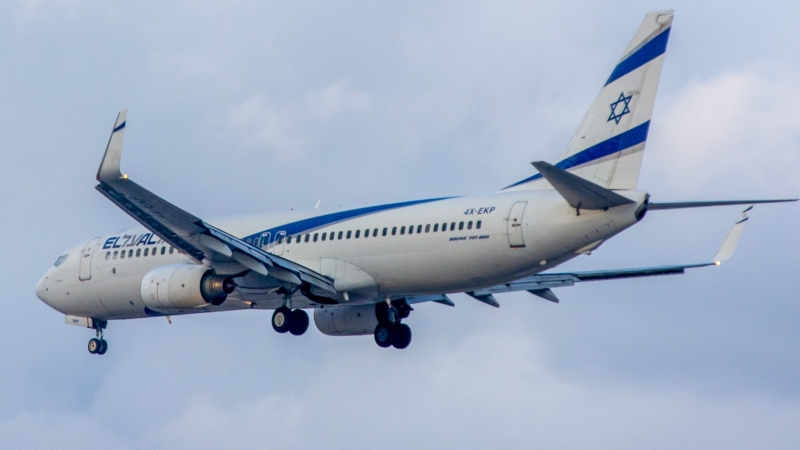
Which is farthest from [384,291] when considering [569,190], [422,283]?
[569,190]

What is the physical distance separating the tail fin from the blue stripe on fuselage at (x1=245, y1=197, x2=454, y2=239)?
477cm

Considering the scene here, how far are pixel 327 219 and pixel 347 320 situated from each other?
5.07 metres

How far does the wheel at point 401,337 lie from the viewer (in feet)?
136

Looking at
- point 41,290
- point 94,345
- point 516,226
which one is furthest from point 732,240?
point 41,290

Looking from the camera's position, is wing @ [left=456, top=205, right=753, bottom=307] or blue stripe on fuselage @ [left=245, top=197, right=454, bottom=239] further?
wing @ [left=456, top=205, right=753, bottom=307]

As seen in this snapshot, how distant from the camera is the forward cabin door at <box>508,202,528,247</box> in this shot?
112 ft

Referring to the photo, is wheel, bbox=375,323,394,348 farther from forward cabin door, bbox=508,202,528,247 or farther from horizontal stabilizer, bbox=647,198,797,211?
horizontal stabilizer, bbox=647,198,797,211

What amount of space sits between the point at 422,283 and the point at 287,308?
5085mm

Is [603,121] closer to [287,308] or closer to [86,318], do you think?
[287,308]

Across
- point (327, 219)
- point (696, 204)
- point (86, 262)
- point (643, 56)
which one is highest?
point (643, 56)

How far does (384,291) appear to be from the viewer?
124ft

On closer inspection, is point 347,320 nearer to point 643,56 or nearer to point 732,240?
point 732,240

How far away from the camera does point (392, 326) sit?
41.5 meters

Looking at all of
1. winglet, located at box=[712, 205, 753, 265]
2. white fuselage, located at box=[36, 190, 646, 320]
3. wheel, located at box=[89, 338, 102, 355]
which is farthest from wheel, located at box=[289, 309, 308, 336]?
winglet, located at box=[712, 205, 753, 265]
